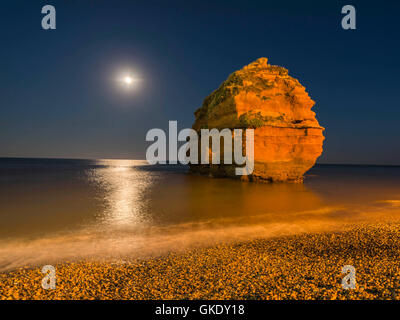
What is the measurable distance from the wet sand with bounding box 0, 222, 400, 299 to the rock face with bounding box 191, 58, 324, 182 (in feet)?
57.9

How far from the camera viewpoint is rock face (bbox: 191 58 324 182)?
22.7m

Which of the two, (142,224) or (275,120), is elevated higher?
(275,120)

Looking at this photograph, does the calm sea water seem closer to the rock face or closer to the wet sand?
the wet sand

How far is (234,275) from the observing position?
416 centimetres

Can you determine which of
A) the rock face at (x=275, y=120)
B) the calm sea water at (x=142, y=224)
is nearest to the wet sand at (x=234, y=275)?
the calm sea water at (x=142, y=224)

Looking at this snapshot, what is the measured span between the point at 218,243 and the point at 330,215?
7425mm

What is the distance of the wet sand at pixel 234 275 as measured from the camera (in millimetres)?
3523

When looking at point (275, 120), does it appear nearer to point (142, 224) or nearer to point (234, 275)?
point (142, 224)

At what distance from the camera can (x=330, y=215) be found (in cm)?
1038

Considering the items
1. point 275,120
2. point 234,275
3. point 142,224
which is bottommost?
point 142,224

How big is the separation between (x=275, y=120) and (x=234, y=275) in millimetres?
21744

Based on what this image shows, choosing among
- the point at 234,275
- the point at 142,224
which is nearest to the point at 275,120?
the point at 142,224

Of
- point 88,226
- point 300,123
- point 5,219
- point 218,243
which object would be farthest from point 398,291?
point 300,123
